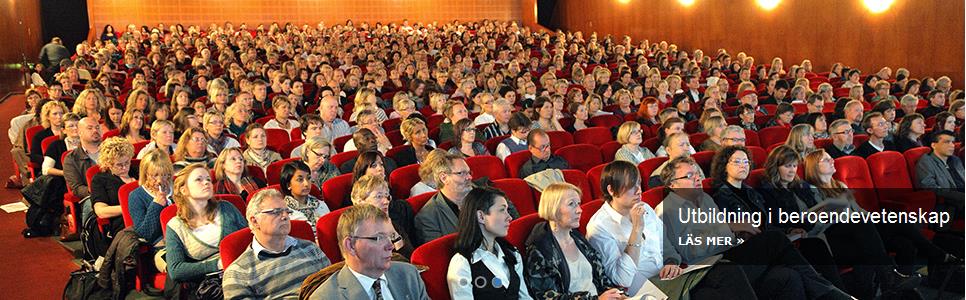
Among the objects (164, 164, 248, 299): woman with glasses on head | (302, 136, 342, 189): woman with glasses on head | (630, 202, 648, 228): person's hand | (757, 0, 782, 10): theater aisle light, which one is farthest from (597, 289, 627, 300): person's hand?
(757, 0, 782, 10): theater aisle light

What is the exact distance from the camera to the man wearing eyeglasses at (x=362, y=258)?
251 centimetres

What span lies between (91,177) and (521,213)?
220 cm

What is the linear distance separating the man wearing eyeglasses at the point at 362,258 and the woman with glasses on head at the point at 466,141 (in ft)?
8.65

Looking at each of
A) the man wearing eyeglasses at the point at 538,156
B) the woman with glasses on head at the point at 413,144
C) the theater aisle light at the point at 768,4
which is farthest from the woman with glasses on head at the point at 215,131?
the theater aisle light at the point at 768,4

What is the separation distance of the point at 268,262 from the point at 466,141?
247cm

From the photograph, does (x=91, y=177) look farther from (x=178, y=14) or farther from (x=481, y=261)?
(x=178, y=14)

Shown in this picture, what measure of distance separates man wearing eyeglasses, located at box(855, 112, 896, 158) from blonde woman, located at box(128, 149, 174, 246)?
13.7 ft

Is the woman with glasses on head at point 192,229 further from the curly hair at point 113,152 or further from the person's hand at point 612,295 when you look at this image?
the person's hand at point 612,295

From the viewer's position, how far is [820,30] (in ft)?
41.3

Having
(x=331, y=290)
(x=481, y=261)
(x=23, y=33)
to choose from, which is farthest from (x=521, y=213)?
(x=23, y=33)

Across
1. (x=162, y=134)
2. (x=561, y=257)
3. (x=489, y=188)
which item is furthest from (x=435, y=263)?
(x=162, y=134)

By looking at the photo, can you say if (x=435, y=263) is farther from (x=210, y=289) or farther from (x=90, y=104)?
(x=90, y=104)

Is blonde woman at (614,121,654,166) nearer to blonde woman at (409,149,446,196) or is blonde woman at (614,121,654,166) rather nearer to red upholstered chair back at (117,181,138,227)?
blonde woman at (409,149,446,196)

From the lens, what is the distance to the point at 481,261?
285 centimetres
